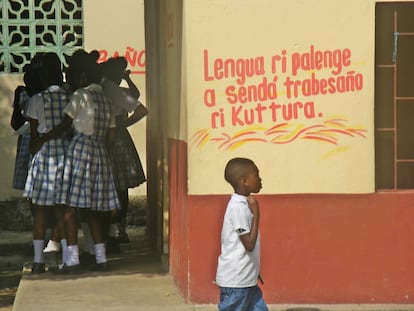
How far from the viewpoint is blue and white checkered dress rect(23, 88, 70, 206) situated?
9000 mm

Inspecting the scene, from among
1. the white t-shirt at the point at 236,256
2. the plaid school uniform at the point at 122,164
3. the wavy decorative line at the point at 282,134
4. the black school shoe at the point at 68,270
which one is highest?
the wavy decorative line at the point at 282,134

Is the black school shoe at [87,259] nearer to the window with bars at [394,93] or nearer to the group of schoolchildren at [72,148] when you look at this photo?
A: the group of schoolchildren at [72,148]

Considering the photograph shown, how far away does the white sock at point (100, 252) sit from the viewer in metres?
9.18

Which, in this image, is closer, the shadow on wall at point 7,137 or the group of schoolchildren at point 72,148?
the group of schoolchildren at point 72,148

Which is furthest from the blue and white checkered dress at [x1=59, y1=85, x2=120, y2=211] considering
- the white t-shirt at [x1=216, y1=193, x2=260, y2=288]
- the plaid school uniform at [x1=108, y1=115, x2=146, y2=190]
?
the white t-shirt at [x1=216, y1=193, x2=260, y2=288]

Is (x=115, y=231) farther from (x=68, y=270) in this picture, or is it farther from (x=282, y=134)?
(x=282, y=134)

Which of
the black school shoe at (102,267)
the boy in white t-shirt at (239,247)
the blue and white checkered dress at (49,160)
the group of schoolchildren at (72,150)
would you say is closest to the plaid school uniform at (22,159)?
the group of schoolchildren at (72,150)

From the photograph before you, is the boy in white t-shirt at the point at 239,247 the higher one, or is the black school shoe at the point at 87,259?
the boy in white t-shirt at the point at 239,247

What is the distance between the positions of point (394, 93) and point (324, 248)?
48.0 inches

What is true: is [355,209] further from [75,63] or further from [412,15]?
[75,63]

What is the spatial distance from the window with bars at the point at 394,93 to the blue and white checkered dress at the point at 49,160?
8.86ft

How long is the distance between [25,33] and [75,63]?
3729 mm

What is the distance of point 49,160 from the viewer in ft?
29.6

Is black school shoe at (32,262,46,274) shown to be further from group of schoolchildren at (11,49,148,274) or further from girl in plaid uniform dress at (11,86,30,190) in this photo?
girl in plaid uniform dress at (11,86,30,190)
